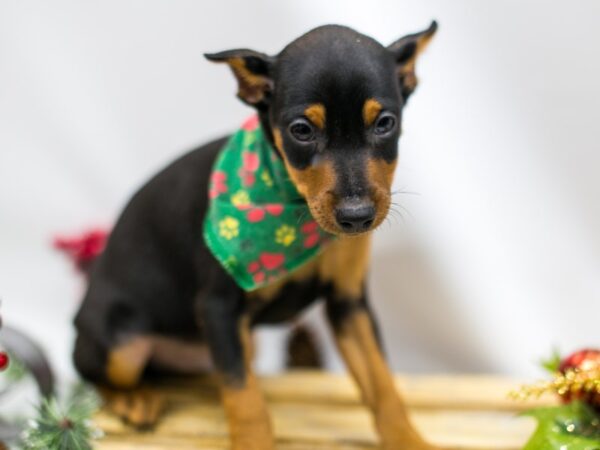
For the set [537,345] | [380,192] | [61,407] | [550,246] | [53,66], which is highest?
[53,66]

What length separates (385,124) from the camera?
1927mm

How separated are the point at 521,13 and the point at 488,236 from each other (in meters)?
0.69

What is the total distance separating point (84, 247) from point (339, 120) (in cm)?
136

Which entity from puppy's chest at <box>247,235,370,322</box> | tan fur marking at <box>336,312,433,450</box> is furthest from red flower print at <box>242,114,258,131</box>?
tan fur marking at <box>336,312,433,450</box>

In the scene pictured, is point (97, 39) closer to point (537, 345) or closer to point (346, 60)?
point (346, 60)

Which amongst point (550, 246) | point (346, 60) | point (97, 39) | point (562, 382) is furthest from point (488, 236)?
point (97, 39)

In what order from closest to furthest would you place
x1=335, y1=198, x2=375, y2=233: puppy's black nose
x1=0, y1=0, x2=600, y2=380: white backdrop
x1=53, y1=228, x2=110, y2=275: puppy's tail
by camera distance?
x1=335, y1=198, x2=375, y2=233: puppy's black nose < x1=0, y1=0, x2=600, y2=380: white backdrop < x1=53, y1=228, x2=110, y2=275: puppy's tail

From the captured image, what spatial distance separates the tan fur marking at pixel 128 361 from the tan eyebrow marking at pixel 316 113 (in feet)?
2.99

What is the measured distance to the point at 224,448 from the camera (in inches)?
92.8

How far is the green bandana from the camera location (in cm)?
217

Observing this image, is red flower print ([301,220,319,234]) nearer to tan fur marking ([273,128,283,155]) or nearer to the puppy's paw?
tan fur marking ([273,128,283,155])

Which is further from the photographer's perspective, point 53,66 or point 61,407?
point 53,66

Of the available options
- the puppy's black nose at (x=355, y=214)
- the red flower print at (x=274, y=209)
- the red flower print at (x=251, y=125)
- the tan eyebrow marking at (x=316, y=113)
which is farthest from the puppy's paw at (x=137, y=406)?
the tan eyebrow marking at (x=316, y=113)

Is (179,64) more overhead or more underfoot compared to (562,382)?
more overhead
